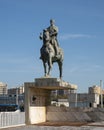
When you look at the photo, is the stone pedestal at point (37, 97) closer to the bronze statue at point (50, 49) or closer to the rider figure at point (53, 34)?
the bronze statue at point (50, 49)

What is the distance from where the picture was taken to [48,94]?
21.1 meters

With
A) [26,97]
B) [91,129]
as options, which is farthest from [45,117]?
[91,129]

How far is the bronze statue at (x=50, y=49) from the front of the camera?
18.7m

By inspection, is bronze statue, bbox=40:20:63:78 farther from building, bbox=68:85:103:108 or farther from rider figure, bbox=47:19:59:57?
building, bbox=68:85:103:108

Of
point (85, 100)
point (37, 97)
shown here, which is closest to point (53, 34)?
point (37, 97)

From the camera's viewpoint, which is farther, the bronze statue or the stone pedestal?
the bronze statue

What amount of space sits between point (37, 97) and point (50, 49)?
2642mm

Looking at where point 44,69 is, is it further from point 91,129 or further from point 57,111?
point 91,129

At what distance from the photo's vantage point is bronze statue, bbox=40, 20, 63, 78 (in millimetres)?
18656

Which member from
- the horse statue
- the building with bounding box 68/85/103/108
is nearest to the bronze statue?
the horse statue

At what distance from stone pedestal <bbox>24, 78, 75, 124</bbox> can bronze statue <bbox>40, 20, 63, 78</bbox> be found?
76cm

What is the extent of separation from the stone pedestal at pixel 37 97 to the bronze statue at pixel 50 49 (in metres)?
0.76

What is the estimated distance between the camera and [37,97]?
19.4m

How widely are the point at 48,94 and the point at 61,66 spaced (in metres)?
2.04
